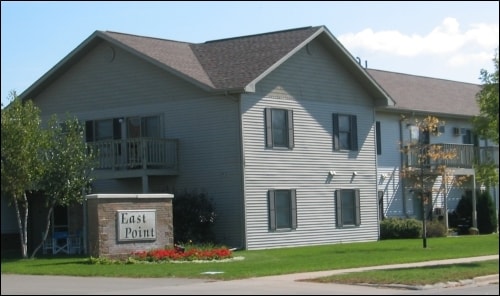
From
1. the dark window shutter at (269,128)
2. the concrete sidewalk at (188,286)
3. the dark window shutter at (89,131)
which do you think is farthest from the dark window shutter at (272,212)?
the concrete sidewalk at (188,286)

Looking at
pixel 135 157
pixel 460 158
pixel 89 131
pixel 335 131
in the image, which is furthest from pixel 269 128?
pixel 460 158

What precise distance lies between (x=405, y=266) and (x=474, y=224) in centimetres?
2141

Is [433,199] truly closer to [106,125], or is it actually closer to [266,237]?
[266,237]

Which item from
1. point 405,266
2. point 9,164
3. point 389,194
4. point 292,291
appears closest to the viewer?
point 292,291

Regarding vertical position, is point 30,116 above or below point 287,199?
above

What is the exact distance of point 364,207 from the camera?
37375 millimetres

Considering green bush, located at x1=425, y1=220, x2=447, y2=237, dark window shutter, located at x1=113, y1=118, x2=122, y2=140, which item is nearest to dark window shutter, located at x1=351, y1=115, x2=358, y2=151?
green bush, located at x1=425, y1=220, x2=447, y2=237

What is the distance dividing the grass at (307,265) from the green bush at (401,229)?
222 inches

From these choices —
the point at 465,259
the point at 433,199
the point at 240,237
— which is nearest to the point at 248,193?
the point at 240,237

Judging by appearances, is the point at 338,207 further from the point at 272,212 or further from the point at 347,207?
the point at 272,212

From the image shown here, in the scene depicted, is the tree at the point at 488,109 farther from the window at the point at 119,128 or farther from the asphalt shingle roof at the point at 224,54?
the window at the point at 119,128

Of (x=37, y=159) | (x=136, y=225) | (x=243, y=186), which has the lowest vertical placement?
(x=136, y=225)

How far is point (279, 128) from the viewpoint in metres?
33.8

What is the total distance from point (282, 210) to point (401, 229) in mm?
7172
